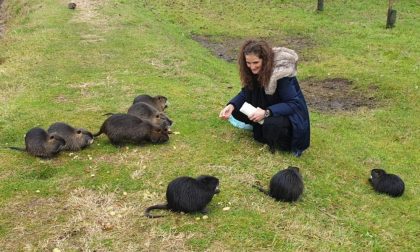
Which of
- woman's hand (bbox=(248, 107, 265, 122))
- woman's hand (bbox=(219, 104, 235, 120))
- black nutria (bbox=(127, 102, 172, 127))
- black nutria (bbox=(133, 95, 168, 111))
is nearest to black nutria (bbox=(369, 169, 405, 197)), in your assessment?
woman's hand (bbox=(248, 107, 265, 122))

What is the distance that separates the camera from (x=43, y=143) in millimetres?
6320

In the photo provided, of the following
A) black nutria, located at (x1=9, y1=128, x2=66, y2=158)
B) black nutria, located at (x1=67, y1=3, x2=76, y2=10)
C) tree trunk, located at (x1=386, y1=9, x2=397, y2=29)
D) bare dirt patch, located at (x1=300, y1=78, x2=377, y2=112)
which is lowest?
bare dirt patch, located at (x1=300, y1=78, x2=377, y2=112)

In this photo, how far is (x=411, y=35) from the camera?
1614 centimetres

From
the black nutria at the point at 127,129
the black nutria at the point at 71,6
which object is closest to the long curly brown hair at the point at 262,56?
the black nutria at the point at 127,129

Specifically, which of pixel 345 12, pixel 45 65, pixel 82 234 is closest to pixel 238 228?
pixel 82 234

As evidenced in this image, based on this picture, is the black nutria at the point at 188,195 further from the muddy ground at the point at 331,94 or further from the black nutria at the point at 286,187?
the muddy ground at the point at 331,94

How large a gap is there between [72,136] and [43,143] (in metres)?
0.40

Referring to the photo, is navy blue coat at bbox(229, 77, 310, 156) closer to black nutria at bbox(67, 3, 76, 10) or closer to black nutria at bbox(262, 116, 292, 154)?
black nutria at bbox(262, 116, 292, 154)

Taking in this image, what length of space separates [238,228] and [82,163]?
2418 mm

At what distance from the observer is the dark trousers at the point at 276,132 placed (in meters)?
6.58

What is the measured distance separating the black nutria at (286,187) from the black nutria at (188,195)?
838 mm

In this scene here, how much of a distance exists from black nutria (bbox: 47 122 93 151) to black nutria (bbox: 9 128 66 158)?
150mm

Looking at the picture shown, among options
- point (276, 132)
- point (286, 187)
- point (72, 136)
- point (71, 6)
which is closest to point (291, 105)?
point (276, 132)

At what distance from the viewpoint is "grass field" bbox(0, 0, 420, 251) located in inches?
196
